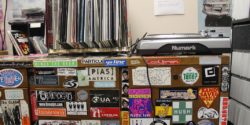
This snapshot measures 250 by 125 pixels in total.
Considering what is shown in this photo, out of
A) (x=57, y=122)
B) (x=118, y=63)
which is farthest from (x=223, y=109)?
(x=57, y=122)

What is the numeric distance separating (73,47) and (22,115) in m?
0.35

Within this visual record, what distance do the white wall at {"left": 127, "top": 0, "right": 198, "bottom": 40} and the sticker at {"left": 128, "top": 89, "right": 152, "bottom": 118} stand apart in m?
0.57

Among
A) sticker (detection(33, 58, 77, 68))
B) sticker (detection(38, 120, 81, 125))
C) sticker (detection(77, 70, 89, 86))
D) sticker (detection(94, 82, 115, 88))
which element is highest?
sticker (detection(33, 58, 77, 68))

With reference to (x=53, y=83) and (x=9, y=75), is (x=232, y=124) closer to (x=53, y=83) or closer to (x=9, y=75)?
(x=53, y=83)

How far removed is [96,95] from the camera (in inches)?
35.0

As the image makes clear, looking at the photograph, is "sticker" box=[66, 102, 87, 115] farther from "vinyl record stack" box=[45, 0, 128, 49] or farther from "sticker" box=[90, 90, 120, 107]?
"vinyl record stack" box=[45, 0, 128, 49]

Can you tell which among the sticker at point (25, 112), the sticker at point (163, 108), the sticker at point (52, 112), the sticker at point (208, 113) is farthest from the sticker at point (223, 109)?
the sticker at point (25, 112)

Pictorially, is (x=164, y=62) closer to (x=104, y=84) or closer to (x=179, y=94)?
(x=179, y=94)

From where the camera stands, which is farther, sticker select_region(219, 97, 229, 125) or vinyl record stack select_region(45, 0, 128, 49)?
vinyl record stack select_region(45, 0, 128, 49)

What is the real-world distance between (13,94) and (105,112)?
378mm

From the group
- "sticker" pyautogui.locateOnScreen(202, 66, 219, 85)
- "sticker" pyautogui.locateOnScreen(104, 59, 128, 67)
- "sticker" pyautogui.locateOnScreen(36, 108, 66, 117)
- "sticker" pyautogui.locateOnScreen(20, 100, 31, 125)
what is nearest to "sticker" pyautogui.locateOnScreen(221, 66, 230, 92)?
"sticker" pyautogui.locateOnScreen(202, 66, 219, 85)

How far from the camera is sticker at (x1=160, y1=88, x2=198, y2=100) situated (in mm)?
843

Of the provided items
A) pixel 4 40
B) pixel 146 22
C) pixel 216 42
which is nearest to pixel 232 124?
pixel 216 42

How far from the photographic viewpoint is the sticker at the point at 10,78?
93cm
